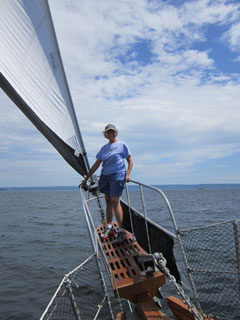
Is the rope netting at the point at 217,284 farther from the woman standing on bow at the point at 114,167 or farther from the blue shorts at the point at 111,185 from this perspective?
the blue shorts at the point at 111,185

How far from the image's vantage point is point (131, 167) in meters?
3.80

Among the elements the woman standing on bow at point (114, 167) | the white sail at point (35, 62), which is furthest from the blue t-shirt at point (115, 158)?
the white sail at point (35, 62)

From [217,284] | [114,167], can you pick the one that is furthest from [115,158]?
[217,284]

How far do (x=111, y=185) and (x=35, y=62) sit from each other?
2260mm

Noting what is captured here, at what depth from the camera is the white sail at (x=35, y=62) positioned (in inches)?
126

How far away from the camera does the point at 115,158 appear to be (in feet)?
12.3

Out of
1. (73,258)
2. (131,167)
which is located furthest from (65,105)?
(73,258)

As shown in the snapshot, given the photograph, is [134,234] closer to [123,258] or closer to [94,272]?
[123,258]

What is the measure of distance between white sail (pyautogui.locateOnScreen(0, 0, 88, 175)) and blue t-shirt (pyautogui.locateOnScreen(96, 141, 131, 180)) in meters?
0.98

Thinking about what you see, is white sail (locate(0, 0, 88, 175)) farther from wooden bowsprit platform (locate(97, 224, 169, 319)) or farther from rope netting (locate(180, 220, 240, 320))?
rope netting (locate(180, 220, 240, 320))

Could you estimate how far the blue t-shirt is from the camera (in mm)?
3730

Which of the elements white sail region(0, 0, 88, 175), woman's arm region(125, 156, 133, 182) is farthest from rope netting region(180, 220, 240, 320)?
white sail region(0, 0, 88, 175)

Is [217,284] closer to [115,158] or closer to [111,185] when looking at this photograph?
[111,185]

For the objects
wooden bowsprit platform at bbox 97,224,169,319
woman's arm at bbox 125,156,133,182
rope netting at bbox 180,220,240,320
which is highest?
woman's arm at bbox 125,156,133,182
